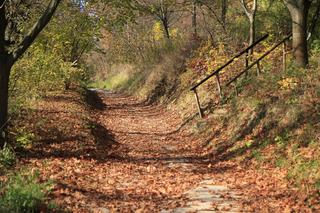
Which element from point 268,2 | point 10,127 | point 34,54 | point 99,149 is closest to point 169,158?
point 99,149

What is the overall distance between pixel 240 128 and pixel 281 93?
1.59 metres

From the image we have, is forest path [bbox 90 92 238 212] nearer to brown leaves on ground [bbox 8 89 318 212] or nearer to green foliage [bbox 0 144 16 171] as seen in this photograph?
brown leaves on ground [bbox 8 89 318 212]

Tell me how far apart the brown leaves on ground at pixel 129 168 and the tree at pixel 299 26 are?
392cm

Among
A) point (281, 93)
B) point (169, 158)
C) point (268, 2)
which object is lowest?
point (169, 158)

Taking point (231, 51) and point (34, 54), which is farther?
point (231, 51)

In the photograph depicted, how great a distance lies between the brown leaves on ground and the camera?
7562mm

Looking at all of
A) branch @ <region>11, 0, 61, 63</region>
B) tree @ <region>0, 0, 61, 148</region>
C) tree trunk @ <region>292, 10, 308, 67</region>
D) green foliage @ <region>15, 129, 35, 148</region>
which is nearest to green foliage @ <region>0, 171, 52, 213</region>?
green foliage @ <region>15, 129, 35, 148</region>

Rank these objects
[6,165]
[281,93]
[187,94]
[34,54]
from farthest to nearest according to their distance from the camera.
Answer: [187,94], [34,54], [281,93], [6,165]

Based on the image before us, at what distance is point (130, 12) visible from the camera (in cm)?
1315

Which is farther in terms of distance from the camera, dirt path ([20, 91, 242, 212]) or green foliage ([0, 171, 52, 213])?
dirt path ([20, 91, 242, 212])

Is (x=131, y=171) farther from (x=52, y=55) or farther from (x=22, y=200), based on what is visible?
(x=52, y=55)

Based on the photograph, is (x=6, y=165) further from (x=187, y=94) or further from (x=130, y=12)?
(x=187, y=94)

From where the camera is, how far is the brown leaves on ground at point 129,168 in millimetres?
7562

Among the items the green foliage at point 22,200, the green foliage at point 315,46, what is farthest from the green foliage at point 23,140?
the green foliage at point 315,46
